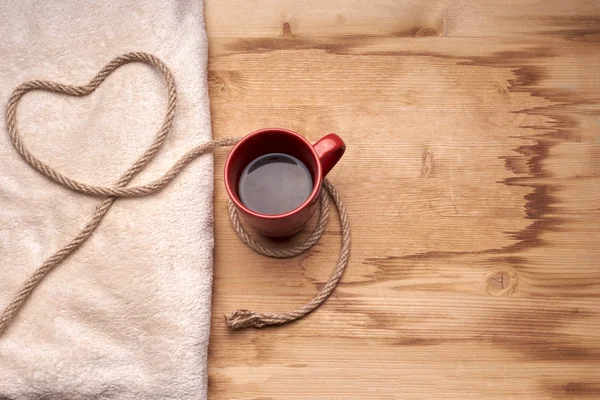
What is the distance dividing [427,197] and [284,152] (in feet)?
0.57

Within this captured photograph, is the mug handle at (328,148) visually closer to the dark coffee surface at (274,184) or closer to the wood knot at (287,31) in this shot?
the dark coffee surface at (274,184)

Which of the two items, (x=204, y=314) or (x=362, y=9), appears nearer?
(x=204, y=314)

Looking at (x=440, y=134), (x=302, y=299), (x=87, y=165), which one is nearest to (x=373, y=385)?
(x=302, y=299)

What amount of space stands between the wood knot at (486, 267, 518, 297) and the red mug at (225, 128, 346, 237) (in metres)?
0.22

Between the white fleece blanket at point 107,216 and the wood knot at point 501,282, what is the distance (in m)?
0.31

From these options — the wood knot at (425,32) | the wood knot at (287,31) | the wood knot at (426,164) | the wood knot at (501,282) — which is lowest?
the wood knot at (501,282)

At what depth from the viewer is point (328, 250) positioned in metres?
0.63

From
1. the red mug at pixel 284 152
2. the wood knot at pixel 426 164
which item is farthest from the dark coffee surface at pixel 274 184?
the wood knot at pixel 426 164

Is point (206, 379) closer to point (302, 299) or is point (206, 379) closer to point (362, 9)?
point (302, 299)

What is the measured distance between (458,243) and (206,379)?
1.01ft

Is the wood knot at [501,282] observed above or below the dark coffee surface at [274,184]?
below

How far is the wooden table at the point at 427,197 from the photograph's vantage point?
0.60 metres

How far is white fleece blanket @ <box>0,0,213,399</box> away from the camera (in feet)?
1.91

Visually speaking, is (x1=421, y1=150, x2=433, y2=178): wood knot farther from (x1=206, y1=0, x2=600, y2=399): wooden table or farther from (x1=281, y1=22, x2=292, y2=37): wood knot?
(x1=281, y1=22, x2=292, y2=37): wood knot
